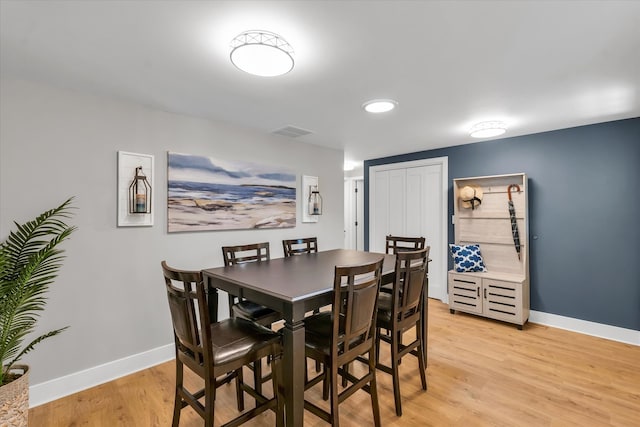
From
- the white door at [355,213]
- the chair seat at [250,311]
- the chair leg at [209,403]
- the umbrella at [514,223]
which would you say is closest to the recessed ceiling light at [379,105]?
the chair seat at [250,311]

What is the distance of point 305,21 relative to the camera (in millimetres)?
1551

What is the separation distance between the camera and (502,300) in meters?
3.63

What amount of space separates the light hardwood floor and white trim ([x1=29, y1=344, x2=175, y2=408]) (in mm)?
64

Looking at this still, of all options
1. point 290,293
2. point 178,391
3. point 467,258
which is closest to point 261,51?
point 290,293

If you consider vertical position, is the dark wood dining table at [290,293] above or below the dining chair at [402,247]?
below

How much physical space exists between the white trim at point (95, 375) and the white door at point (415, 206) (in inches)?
143

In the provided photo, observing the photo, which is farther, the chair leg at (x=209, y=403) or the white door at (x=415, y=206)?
the white door at (x=415, y=206)

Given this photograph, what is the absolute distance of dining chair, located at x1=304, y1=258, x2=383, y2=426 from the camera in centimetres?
160

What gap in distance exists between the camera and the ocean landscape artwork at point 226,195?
2.95m

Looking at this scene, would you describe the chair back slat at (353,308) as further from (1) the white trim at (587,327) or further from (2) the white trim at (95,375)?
(1) the white trim at (587,327)

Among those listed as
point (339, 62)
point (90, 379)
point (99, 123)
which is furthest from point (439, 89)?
point (90, 379)

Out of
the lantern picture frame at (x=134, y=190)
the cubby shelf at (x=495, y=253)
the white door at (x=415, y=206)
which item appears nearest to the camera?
the lantern picture frame at (x=134, y=190)

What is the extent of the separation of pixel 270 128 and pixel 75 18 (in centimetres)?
208

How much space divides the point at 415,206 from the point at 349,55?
11.2 feet
